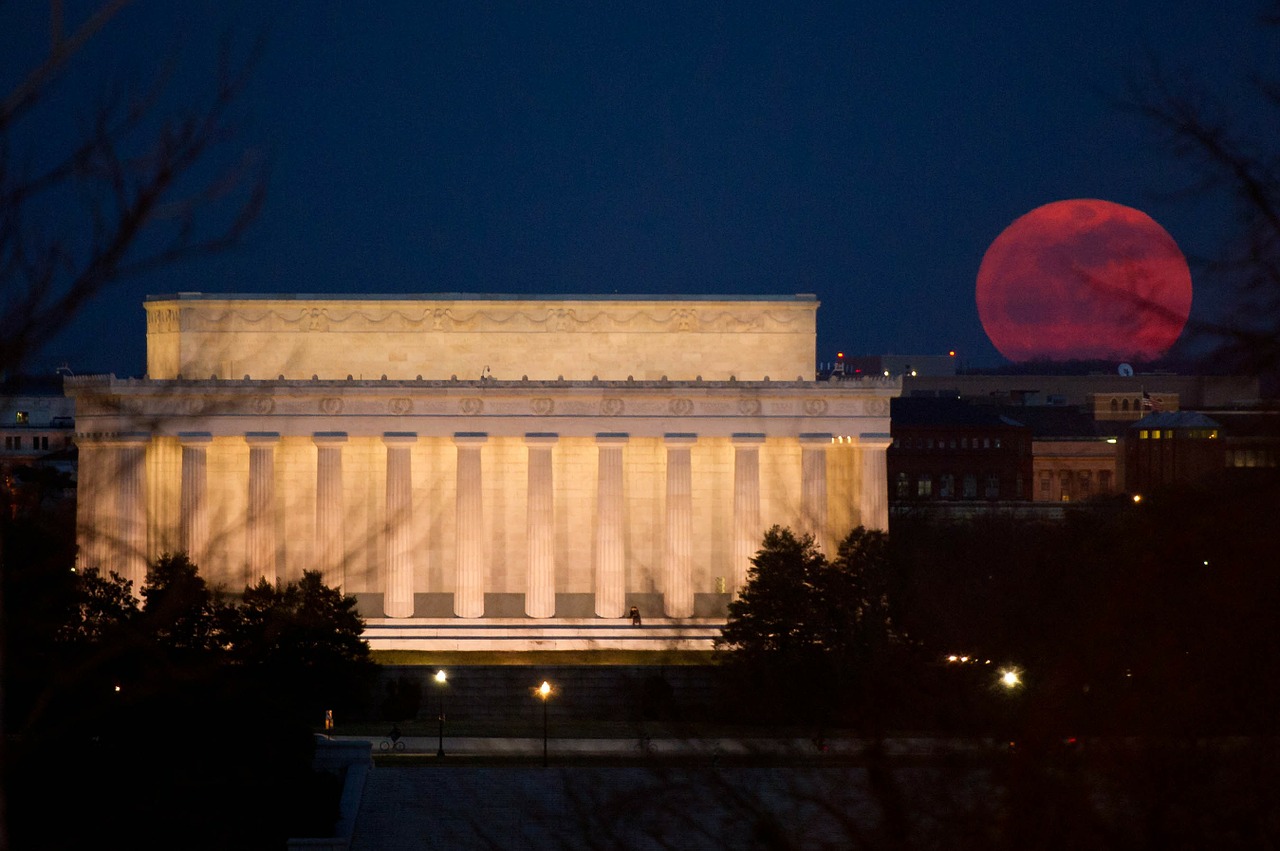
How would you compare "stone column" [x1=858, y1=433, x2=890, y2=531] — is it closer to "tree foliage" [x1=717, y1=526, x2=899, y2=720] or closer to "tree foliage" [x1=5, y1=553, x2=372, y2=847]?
"tree foliage" [x1=717, y1=526, x2=899, y2=720]

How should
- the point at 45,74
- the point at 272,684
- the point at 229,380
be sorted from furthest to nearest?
the point at 229,380 → the point at 272,684 → the point at 45,74

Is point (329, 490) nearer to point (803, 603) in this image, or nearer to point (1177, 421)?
point (803, 603)

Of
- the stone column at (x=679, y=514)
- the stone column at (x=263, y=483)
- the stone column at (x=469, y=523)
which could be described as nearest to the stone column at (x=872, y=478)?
the stone column at (x=679, y=514)

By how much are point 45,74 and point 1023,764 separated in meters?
10.1

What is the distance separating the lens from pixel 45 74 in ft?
44.6

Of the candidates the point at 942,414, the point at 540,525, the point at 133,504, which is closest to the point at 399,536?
the point at 540,525

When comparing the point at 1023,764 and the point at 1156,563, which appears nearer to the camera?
the point at 1023,764

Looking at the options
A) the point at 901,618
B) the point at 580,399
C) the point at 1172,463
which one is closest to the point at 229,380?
the point at 580,399

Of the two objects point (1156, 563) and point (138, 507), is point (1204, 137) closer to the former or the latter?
point (1156, 563)

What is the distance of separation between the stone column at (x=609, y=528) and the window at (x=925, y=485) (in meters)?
79.0

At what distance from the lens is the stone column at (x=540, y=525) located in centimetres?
8581

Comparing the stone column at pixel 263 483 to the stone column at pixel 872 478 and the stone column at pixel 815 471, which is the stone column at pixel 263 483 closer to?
the stone column at pixel 815 471

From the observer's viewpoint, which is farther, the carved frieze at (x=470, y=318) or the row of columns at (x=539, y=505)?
the carved frieze at (x=470, y=318)

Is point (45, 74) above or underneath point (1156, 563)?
above
